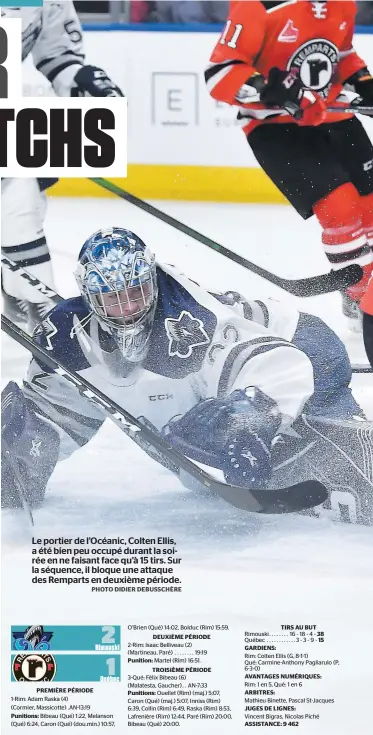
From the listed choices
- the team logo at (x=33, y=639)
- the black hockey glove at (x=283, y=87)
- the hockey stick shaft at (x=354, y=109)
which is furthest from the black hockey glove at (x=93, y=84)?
the team logo at (x=33, y=639)

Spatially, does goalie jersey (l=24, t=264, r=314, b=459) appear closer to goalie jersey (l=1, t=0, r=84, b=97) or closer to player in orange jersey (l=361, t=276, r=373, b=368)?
player in orange jersey (l=361, t=276, r=373, b=368)

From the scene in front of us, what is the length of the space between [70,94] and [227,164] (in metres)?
0.38

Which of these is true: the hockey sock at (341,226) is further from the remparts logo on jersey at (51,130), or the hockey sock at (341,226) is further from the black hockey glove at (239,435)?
the remparts logo on jersey at (51,130)

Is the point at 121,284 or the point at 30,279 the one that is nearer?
the point at 121,284

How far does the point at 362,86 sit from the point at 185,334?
649 millimetres

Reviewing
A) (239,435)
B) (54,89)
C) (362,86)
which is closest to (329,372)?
(239,435)

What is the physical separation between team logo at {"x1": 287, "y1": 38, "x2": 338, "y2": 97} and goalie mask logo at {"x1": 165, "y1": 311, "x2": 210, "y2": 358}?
56 centimetres

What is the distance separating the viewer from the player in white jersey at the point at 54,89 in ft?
8.28

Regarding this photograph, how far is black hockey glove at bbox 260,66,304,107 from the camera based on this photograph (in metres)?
2.55

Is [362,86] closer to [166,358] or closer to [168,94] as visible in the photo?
[168,94]

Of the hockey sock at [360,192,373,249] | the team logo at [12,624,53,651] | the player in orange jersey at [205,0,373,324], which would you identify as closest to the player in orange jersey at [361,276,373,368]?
the player in orange jersey at [205,0,373,324]

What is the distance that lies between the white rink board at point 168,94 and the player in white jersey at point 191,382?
0.74ft

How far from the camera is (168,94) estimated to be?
258cm

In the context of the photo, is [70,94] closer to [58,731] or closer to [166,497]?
[166,497]
